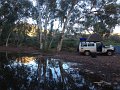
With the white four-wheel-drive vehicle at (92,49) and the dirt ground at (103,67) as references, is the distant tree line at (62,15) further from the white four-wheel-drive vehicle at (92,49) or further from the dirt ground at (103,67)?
the dirt ground at (103,67)

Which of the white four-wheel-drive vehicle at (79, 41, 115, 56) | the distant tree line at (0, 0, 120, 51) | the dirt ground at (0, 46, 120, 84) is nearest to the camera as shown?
the dirt ground at (0, 46, 120, 84)

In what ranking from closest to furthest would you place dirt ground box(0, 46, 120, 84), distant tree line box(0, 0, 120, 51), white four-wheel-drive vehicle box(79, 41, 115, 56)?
1. dirt ground box(0, 46, 120, 84)
2. white four-wheel-drive vehicle box(79, 41, 115, 56)
3. distant tree line box(0, 0, 120, 51)

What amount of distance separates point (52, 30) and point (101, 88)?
125ft

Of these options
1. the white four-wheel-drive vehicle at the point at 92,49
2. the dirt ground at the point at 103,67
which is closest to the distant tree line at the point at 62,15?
the white four-wheel-drive vehicle at the point at 92,49

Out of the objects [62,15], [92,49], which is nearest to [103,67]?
[92,49]

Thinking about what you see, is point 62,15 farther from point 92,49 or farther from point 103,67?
point 103,67

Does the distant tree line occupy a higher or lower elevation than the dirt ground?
higher

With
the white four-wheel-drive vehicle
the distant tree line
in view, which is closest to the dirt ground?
the white four-wheel-drive vehicle

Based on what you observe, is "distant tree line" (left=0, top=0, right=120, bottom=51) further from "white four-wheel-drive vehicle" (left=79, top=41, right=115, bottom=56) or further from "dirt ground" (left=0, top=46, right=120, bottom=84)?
"dirt ground" (left=0, top=46, right=120, bottom=84)

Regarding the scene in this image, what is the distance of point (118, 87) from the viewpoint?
12.3 metres

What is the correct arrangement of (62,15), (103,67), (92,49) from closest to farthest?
1. (103,67)
2. (92,49)
3. (62,15)

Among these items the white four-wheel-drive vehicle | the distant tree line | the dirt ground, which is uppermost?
the distant tree line

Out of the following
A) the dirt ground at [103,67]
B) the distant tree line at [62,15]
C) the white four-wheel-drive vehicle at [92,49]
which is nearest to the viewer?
the dirt ground at [103,67]

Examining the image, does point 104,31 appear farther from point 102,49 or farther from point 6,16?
point 6,16
